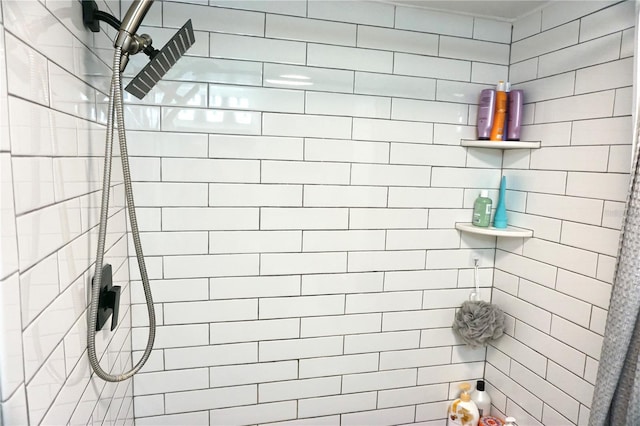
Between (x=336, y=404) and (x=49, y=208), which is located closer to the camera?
(x=49, y=208)

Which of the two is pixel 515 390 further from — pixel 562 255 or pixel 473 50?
pixel 473 50

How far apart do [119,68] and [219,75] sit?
528 millimetres

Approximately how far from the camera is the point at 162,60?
37.7 inches

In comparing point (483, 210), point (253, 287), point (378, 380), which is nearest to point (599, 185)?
point (483, 210)

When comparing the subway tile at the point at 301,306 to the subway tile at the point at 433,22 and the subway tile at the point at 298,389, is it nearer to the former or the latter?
the subway tile at the point at 298,389

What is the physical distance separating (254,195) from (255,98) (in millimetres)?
327

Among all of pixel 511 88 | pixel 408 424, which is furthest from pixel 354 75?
pixel 408 424

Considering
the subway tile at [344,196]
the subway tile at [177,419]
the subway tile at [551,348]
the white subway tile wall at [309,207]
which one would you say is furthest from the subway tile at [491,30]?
the subway tile at [177,419]

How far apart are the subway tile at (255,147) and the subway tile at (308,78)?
0.61 ft

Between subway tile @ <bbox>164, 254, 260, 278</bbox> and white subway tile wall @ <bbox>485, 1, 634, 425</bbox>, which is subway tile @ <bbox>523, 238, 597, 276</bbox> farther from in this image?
subway tile @ <bbox>164, 254, 260, 278</bbox>

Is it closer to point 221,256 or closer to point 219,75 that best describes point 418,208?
point 221,256

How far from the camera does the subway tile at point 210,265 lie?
1.35 meters

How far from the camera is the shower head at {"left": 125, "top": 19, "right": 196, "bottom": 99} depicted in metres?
0.93

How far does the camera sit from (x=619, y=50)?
1.16 meters
